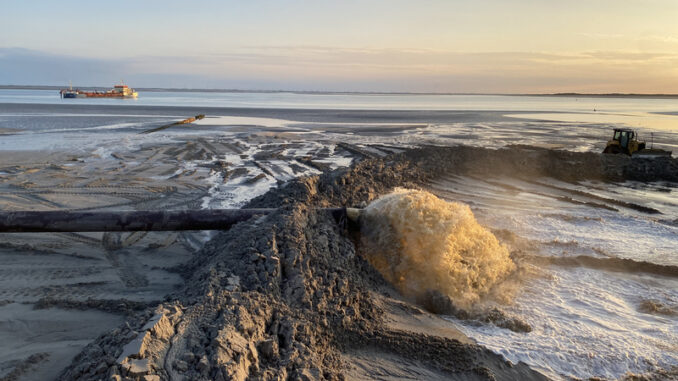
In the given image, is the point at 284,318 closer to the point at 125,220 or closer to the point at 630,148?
the point at 125,220

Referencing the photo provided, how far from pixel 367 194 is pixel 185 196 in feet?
14.4

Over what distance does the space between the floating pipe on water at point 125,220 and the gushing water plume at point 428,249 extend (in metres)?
0.49

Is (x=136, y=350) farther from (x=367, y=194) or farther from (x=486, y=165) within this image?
(x=486, y=165)

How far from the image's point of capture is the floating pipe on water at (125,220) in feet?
20.7

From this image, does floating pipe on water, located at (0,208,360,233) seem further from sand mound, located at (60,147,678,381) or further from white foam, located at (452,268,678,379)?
white foam, located at (452,268,678,379)

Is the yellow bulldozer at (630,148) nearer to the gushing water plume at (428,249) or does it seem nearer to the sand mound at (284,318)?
the sand mound at (284,318)

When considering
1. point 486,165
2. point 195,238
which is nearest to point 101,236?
point 195,238

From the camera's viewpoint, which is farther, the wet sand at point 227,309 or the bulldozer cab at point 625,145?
the bulldozer cab at point 625,145

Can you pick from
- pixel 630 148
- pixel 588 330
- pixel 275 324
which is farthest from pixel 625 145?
pixel 275 324

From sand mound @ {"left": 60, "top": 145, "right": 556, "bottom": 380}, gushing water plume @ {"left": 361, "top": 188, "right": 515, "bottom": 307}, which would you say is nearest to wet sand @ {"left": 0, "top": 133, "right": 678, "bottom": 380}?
sand mound @ {"left": 60, "top": 145, "right": 556, "bottom": 380}

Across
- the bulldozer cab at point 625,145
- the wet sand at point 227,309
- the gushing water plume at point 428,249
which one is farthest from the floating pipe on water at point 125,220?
the bulldozer cab at point 625,145

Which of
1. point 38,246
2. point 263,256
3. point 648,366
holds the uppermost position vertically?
point 263,256

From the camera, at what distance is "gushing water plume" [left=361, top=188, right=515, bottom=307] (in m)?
5.62

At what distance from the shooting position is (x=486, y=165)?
48.3 ft
